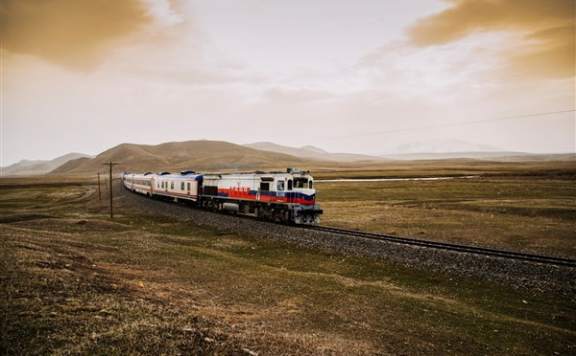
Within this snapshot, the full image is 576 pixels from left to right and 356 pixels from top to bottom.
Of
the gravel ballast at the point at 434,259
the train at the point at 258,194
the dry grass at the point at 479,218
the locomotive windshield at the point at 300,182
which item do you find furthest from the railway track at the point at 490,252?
the locomotive windshield at the point at 300,182

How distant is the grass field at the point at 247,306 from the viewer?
9.74 meters

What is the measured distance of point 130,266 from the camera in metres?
19.4

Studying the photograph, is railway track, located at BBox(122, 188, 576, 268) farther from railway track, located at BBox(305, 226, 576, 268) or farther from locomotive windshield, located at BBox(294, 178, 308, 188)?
locomotive windshield, located at BBox(294, 178, 308, 188)

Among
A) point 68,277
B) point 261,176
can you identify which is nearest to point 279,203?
point 261,176

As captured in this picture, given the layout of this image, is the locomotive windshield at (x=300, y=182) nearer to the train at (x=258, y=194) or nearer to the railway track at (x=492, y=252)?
the train at (x=258, y=194)

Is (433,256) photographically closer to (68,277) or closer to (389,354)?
(389,354)

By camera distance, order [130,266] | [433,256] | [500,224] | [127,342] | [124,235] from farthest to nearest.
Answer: [500,224]
[124,235]
[433,256]
[130,266]
[127,342]

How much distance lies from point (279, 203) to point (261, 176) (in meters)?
3.86

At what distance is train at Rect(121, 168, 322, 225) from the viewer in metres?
33.1

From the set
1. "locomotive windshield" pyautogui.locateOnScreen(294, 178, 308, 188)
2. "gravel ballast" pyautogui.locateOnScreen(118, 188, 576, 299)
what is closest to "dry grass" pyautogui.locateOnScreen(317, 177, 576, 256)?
"locomotive windshield" pyautogui.locateOnScreen(294, 178, 308, 188)

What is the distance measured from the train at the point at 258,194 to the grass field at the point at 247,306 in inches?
346

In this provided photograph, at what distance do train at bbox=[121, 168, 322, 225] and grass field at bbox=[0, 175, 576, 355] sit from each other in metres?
8.78

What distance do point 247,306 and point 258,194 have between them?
72.8 feet

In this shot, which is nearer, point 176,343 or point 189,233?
point 176,343
